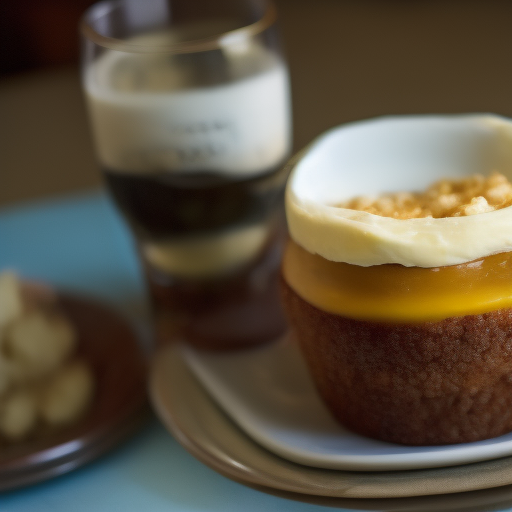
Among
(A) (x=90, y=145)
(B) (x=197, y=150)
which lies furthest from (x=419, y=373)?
(A) (x=90, y=145)

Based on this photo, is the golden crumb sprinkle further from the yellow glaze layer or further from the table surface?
the table surface

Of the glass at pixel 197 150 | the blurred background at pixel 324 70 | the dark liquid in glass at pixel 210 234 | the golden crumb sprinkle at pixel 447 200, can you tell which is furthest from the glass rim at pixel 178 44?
the blurred background at pixel 324 70

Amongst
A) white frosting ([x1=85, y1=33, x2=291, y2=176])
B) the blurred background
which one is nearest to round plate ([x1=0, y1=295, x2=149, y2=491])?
white frosting ([x1=85, y1=33, x2=291, y2=176])

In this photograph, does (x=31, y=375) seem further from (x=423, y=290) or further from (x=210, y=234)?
(x=423, y=290)

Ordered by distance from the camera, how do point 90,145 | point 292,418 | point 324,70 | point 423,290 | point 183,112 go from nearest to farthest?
point 423,290 < point 292,418 < point 183,112 < point 90,145 < point 324,70

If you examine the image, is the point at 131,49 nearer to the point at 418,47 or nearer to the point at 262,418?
the point at 262,418

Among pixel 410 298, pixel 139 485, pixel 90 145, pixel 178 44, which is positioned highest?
pixel 178 44
